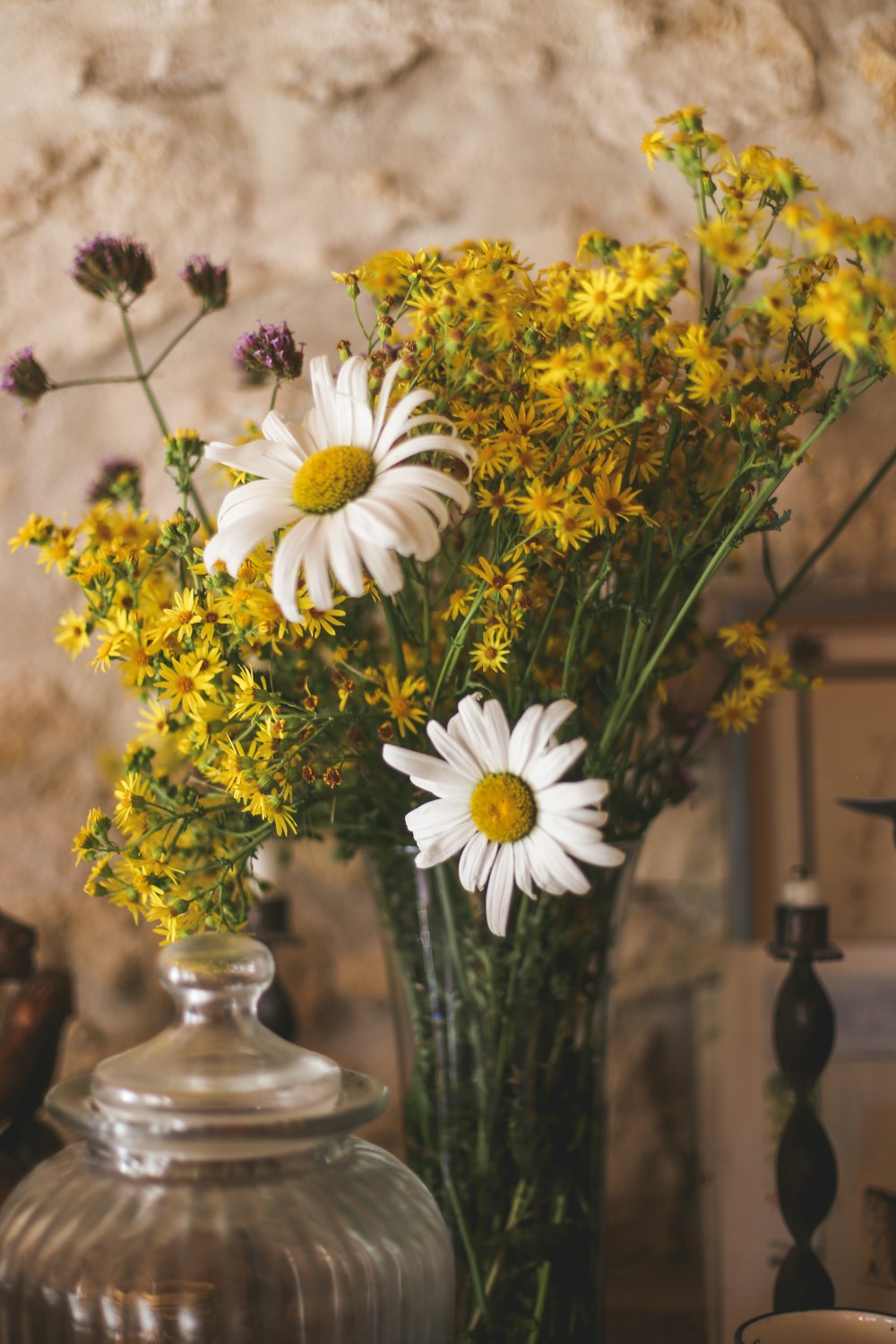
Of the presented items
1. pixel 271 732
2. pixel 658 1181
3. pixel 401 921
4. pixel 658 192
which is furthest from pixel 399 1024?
pixel 658 192

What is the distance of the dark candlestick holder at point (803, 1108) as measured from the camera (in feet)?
2.14

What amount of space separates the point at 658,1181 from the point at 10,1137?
46 centimetres

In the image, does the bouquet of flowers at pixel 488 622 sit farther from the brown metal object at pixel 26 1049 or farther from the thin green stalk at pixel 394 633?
the brown metal object at pixel 26 1049

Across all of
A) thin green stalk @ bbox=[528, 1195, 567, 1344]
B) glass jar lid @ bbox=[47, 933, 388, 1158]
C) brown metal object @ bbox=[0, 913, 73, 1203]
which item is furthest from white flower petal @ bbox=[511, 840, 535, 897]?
brown metal object @ bbox=[0, 913, 73, 1203]

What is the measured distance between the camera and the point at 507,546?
0.55 meters

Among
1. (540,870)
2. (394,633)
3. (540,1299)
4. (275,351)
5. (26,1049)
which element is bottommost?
(540,1299)

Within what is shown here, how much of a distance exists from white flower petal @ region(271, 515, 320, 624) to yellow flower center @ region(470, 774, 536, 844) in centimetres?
10

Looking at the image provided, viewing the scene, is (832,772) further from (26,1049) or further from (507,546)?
(26,1049)

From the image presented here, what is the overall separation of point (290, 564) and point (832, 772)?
1.67ft

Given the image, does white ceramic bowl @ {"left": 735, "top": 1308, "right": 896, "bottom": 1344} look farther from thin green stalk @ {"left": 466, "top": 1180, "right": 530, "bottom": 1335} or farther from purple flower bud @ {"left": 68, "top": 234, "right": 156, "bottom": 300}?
purple flower bud @ {"left": 68, "top": 234, "right": 156, "bottom": 300}

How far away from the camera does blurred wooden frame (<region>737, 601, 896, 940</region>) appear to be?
838mm

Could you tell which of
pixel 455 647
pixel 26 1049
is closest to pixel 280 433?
pixel 455 647

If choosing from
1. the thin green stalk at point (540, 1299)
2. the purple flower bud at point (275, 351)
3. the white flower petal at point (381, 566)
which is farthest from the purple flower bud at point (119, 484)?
the thin green stalk at point (540, 1299)

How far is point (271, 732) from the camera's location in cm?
52
